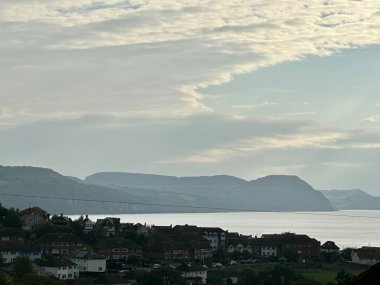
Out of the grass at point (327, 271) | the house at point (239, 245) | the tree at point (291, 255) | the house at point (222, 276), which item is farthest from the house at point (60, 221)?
the grass at point (327, 271)

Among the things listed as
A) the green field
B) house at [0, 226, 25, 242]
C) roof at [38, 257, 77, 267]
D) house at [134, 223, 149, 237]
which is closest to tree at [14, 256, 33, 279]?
roof at [38, 257, 77, 267]

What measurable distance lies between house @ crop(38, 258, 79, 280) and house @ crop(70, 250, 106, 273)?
144cm

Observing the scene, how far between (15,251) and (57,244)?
278 inches

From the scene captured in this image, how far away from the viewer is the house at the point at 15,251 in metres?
91.0

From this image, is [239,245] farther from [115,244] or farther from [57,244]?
[57,244]

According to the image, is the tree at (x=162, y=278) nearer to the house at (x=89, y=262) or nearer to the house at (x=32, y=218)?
the house at (x=89, y=262)

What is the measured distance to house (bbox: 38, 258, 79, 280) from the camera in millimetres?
84562

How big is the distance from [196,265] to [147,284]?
20.4 m

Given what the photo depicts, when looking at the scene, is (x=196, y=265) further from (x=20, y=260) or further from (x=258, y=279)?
(x=20, y=260)

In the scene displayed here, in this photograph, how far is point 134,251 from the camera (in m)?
101

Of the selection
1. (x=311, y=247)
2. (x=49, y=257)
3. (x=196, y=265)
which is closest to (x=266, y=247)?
(x=311, y=247)

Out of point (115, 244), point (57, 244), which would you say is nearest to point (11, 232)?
point (57, 244)

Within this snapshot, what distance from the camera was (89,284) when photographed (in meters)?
75.1

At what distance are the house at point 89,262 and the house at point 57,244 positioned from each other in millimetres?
6527
